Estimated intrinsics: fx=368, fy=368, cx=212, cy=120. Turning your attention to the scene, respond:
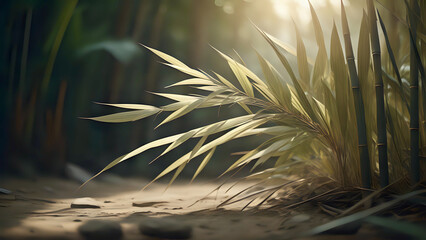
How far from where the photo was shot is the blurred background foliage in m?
1.88

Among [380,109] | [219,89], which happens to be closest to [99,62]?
[219,89]

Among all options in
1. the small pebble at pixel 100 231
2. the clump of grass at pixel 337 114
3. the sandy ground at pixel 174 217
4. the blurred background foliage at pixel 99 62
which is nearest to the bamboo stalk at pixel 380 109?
the clump of grass at pixel 337 114

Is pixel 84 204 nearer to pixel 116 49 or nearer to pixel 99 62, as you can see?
pixel 116 49

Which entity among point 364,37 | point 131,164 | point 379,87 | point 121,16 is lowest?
point 131,164

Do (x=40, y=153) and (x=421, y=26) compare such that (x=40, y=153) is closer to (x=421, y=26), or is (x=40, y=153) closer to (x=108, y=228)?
(x=108, y=228)

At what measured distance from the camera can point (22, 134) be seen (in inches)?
74.8

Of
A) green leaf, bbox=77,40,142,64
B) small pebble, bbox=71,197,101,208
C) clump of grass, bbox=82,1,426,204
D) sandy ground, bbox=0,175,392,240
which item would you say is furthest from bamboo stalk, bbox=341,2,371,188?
green leaf, bbox=77,40,142,64

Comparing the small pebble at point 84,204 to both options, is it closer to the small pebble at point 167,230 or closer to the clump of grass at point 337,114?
the clump of grass at point 337,114

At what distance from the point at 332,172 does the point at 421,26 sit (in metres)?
0.43

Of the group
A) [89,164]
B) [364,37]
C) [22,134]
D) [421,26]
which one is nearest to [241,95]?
[364,37]

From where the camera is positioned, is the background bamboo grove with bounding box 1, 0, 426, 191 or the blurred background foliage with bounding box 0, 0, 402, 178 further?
the blurred background foliage with bounding box 0, 0, 402, 178

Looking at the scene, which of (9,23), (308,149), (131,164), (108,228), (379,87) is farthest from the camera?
(131,164)

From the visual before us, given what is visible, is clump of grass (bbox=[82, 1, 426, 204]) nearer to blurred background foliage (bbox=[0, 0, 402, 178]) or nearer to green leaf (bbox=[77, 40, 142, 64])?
blurred background foliage (bbox=[0, 0, 402, 178])

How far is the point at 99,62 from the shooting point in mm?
2270
